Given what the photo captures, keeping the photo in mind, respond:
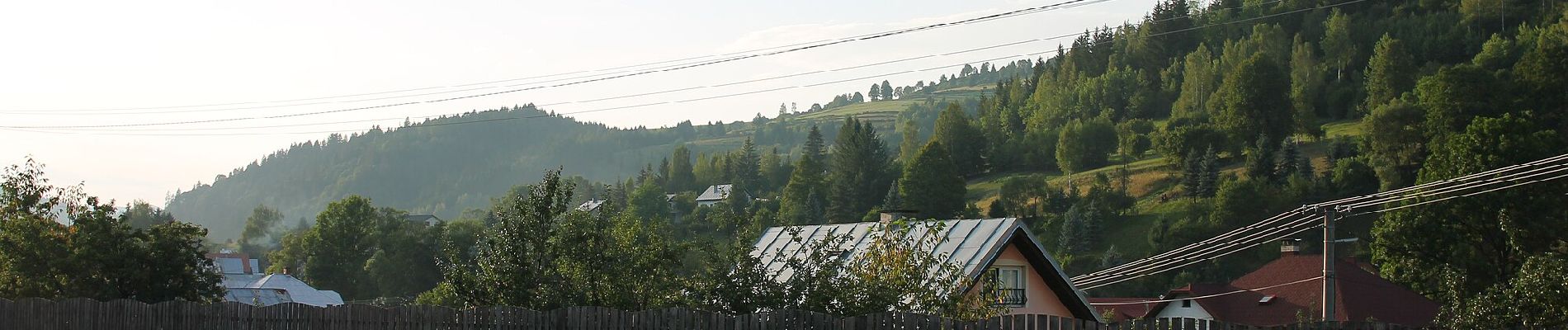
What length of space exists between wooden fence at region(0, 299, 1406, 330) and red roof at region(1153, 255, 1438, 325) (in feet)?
131

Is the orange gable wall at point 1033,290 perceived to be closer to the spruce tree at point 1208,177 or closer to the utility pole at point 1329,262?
the utility pole at point 1329,262

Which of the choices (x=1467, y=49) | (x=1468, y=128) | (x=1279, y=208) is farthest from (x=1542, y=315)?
(x=1467, y=49)

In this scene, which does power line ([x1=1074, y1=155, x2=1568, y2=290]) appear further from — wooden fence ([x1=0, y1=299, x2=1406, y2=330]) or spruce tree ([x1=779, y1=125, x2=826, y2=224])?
spruce tree ([x1=779, y1=125, x2=826, y2=224])

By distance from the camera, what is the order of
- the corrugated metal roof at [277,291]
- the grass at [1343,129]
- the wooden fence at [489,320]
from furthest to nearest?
the grass at [1343,129]
the corrugated metal roof at [277,291]
the wooden fence at [489,320]

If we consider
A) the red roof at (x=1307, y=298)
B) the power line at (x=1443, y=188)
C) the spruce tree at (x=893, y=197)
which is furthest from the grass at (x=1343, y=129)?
the red roof at (x=1307, y=298)

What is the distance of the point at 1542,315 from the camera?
91.5 ft

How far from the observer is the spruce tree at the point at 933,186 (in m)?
132

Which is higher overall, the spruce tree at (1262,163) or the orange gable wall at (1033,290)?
the spruce tree at (1262,163)

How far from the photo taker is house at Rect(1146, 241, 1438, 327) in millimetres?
53406

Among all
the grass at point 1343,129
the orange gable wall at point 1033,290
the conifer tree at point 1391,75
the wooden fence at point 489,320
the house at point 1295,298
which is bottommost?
the house at point 1295,298

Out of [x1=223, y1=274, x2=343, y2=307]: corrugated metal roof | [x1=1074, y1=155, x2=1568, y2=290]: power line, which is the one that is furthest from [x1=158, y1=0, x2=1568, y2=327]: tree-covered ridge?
[x1=223, y1=274, x2=343, y2=307]: corrugated metal roof

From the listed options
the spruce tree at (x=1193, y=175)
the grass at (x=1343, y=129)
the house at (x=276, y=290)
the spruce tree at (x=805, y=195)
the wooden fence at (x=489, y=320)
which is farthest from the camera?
the spruce tree at (x=805, y=195)

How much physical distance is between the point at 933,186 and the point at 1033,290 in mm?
103930

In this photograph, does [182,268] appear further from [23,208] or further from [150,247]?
[23,208]
